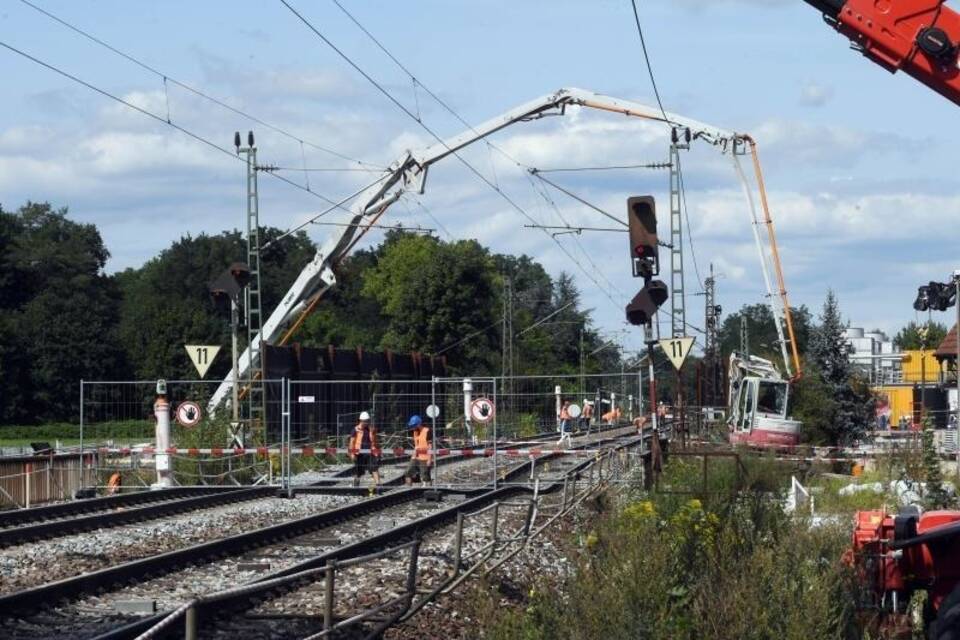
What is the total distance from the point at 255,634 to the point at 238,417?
2022 centimetres

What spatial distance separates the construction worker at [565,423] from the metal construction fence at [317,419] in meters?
0.20

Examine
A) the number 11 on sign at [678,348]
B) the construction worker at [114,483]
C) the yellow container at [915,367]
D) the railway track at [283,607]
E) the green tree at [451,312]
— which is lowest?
the railway track at [283,607]

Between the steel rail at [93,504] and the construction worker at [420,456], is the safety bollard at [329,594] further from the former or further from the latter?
the construction worker at [420,456]

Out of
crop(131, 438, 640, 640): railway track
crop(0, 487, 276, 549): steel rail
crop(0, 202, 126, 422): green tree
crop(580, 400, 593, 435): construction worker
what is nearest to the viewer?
crop(131, 438, 640, 640): railway track

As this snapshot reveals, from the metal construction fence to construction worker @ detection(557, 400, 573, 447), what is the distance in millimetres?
197

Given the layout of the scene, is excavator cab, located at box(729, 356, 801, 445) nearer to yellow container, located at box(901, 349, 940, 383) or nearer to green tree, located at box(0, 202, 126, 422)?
green tree, located at box(0, 202, 126, 422)

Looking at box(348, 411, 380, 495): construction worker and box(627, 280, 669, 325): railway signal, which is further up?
box(627, 280, 669, 325): railway signal

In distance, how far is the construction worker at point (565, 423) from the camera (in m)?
30.5

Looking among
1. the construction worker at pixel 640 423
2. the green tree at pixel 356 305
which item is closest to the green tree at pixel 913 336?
the green tree at pixel 356 305

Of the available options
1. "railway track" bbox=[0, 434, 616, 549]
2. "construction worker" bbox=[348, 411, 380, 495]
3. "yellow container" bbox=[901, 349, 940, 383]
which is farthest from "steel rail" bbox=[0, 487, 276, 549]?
"yellow container" bbox=[901, 349, 940, 383]

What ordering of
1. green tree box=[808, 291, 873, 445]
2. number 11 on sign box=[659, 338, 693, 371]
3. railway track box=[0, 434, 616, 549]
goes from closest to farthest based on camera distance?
railway track box=[0, 434, 616, 549]
number 11 on sign box=[659, 338, 693, 371]
green tree box=[808, 291, 873, 445]

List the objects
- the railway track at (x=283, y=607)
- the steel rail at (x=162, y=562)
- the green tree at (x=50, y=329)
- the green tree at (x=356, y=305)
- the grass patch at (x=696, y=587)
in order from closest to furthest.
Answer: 1. the grass patch at (x=696, y=587)
2. the railway track at (x=283, y=607)
3. the steel rail at (x=162, y=562)
4. the green tree at (x=50, y=329)
5. the green tree at (x=356, y=305)

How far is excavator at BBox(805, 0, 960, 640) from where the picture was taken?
10.5 meters

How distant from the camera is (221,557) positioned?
16672 millimetres
